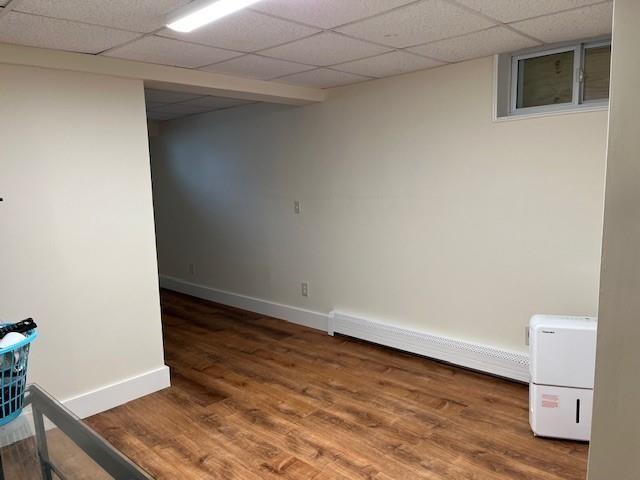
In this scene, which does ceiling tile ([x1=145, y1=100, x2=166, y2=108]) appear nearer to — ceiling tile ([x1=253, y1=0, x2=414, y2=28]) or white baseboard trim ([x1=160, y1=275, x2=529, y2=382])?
white baseboard trim ([x1=160, y1=275, x2=529, y2=382])

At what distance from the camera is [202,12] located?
216 cm

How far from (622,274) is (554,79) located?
2.55 m

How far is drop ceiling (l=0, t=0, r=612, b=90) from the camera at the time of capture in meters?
2.18

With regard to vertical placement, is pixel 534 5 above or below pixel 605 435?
above

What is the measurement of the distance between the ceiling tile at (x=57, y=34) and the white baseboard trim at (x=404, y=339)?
9.80 ft

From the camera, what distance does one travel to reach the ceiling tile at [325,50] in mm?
2730

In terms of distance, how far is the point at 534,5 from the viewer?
7.38ft

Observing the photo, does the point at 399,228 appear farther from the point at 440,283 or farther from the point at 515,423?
the point at 515,423

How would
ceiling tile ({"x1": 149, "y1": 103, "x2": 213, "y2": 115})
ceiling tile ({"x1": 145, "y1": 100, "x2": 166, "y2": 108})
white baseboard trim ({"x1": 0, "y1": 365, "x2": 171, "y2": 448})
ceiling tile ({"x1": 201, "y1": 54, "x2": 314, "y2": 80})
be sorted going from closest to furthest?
1. white baseboard trim ({"x1": 0, "y1": 365, "x2": 171, "y2": 448})
2. ceiling tile ({"x1": 201, "y1": 54, "x2": 314, "y2": 80})
3. ceiling tile ({"x1": 145, "y1": 100, "x2": 166, "y2": 108})
4. ceiling tile ({"x1": 149, "y1": 103, "x2": 213, "y2": 115})

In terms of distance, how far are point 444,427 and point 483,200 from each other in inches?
64.4

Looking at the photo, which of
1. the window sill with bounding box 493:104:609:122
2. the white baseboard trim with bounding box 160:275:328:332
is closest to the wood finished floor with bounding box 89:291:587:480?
the white baseboard trim with bounding box 160:275:328:332

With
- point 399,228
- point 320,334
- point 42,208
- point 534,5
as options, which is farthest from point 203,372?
point 534,5

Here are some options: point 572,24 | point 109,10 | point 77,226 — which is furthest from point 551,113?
point 77,226

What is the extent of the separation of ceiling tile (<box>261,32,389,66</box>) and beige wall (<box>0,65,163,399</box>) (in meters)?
1.09
